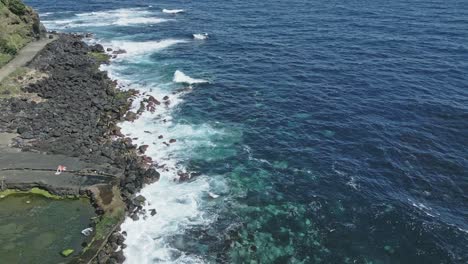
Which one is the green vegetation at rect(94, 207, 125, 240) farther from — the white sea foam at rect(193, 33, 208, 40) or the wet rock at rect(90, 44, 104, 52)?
the white sea foam at rect(193, 33, 208, 40)

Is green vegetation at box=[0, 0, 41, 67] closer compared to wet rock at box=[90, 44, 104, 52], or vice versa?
green vegetation at box=[0, 0, 41, 67]

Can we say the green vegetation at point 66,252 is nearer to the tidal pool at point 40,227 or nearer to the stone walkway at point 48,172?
the tidal pool at point 40,227

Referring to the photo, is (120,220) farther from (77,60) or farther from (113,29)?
(113,29)

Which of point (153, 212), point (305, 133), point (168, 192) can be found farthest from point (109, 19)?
point (153, 212)

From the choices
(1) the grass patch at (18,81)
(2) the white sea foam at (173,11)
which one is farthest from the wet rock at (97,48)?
(2) the white sea foam at (173,11)

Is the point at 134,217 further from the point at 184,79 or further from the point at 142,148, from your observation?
the point at 184,79

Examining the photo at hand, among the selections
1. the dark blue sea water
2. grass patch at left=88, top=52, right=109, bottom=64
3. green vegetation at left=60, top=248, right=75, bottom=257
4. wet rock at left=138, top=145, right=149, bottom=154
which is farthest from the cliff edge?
green vegetation at left=60, top=248, right=75, bottom=257
